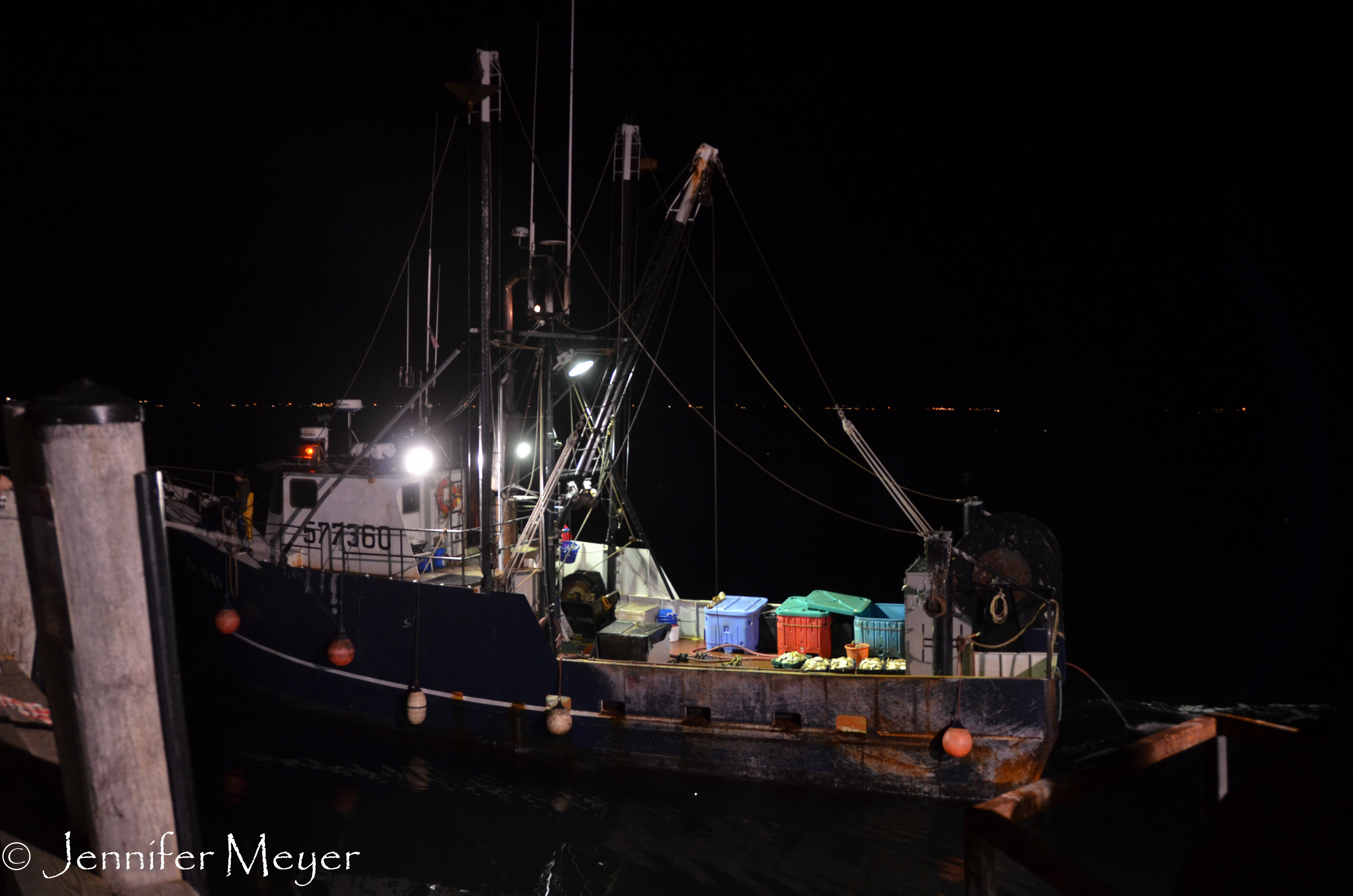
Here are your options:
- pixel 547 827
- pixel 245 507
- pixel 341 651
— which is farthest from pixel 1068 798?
pixel 245 507

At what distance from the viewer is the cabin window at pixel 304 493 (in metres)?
13.7

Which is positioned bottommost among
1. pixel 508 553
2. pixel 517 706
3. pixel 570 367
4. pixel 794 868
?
pixel 794 868

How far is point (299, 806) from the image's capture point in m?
10.5

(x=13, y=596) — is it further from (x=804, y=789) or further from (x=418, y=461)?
(x=804, y=789)

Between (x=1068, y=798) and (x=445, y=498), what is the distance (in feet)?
43.9

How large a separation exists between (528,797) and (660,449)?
76272 millimetres

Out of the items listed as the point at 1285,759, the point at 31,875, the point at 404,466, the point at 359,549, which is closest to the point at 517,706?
Result: the point at 359,549

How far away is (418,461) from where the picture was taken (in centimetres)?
1391

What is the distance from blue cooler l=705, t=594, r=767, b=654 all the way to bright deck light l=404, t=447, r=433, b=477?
553cm

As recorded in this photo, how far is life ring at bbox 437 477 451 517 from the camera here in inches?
567

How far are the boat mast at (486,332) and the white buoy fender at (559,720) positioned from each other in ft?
6.50

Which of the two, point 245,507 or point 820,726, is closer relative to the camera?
point 820,726

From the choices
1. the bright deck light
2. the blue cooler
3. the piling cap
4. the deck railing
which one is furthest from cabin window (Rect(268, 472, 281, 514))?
the deck railing

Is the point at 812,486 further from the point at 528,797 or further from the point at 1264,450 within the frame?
the point at 528,797
